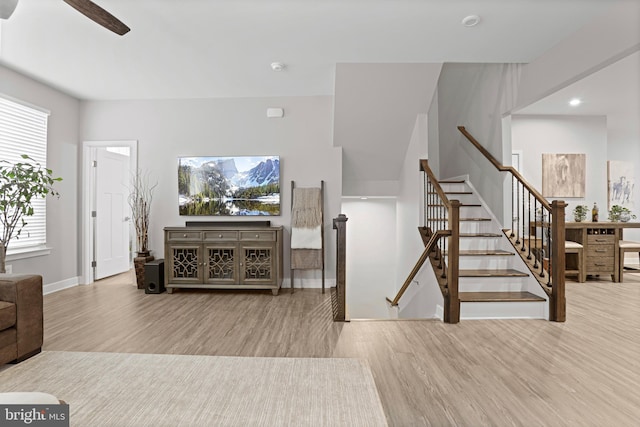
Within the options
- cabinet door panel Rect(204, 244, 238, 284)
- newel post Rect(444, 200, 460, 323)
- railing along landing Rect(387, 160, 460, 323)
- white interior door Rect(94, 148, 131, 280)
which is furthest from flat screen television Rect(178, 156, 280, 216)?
newel post Rect(444, 200, 460, 323)

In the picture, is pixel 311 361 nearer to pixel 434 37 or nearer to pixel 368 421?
pixel 368 421

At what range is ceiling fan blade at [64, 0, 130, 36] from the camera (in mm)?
2062

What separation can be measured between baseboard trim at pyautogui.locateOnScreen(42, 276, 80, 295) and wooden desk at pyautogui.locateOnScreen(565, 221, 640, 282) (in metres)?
7.42

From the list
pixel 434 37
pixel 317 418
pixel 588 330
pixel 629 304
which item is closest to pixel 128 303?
pixel 317 418

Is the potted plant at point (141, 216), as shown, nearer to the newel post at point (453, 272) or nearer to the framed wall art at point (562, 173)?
the newel post at point (453, 272)

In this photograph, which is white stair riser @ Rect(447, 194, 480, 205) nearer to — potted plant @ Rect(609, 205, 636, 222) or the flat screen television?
the flat screen television

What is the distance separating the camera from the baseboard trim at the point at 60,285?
465 cm

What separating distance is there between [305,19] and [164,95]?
2.93 meters

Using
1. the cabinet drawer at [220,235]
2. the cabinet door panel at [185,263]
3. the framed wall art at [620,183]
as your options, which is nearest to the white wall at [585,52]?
the cabinet drawer at [220,235]

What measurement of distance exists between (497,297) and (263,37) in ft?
11.4

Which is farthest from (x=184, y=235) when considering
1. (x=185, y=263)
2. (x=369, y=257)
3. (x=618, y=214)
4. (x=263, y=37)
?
(x=618, y=214)

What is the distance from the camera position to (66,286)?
4996 millimetres

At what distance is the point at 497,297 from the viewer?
3.67 metres

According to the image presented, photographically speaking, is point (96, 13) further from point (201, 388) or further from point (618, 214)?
point (618, 214)
